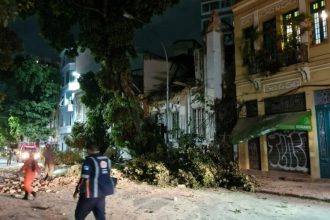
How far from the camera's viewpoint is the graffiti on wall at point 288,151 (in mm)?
16062

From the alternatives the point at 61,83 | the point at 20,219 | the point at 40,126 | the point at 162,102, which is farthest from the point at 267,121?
the point at 61,83

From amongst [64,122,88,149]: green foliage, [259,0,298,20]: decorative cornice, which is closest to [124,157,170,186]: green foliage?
[259,0,298,20]: decorative cornice

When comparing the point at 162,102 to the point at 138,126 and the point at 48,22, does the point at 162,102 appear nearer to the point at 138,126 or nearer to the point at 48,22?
the point at 138,126

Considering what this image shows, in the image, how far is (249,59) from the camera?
1847cm

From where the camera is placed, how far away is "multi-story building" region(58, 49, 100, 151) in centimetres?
3911

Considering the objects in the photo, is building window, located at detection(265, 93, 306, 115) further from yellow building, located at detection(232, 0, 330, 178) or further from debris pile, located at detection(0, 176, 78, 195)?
debris pile, located at detection(0, 176, 78, 195)

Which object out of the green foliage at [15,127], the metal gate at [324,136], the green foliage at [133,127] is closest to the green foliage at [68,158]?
the green foliage at [133,127]

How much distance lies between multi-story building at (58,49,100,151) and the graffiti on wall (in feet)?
77.7

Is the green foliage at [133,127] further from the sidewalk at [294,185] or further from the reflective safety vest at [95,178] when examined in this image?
the reflective safety vest at [95,178]

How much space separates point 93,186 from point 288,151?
41.5ft

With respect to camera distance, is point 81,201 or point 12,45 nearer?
point 81,201

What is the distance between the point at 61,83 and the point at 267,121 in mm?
35775

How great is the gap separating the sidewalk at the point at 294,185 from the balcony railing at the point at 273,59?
4.76 metres

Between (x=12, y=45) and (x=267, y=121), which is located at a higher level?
(x=12, y=45)
